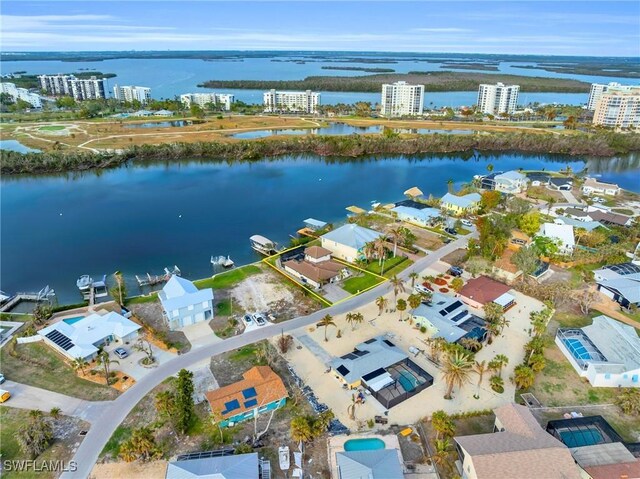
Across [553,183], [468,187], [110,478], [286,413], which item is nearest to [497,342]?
[286,413]

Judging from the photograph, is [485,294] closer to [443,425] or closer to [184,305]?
[443,425]

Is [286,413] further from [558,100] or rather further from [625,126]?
[558,100]

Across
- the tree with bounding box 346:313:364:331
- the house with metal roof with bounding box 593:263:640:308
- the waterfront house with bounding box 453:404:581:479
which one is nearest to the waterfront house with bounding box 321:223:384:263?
the tree with bounding box 346:313:364:331

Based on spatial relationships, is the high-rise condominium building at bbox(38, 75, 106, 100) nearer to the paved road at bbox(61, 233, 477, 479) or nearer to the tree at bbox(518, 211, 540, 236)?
the paved road at bbox(61, 233, 477, 479)

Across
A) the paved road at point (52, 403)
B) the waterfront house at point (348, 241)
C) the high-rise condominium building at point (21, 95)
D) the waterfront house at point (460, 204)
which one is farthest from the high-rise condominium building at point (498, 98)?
the high-rise condominium building at point (21, 95)

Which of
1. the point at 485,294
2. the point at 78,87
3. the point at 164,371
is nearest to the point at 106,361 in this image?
the point at 164,371

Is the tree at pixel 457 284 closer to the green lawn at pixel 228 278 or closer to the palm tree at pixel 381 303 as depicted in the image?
the palm tree at pixel 381 303
